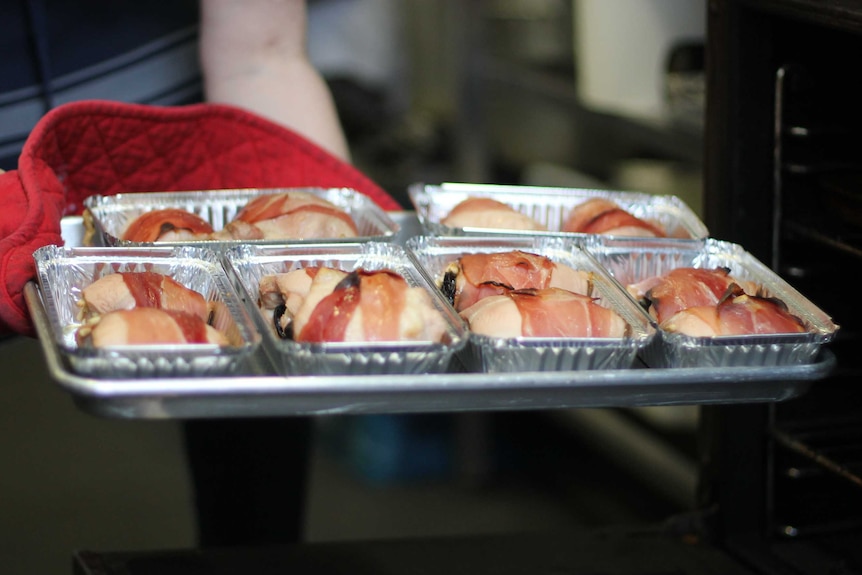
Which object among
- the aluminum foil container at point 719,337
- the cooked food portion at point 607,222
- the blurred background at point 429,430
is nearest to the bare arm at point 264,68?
the cooked food portion at point 607,222

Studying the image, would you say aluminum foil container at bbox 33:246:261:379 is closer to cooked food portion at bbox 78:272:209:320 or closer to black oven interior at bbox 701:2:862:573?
cooked food portion at bbox 78:272:209:320

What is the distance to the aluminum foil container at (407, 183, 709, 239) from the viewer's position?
1343mm

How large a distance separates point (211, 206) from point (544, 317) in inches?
20.4

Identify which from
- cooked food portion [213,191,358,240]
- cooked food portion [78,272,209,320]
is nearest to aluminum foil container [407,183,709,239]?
cooked food portion [213,191,358,240]

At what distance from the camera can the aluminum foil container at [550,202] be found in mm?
1343

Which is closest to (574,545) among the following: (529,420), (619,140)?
(619,140)

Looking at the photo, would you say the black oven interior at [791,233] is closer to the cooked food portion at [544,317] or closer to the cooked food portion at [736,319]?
the cooked food portion at [736,319]

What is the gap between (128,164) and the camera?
1272mm

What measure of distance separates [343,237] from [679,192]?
153 centimetres

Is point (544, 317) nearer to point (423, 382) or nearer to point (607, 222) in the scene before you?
point (423, 382)

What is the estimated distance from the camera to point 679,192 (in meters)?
2.52

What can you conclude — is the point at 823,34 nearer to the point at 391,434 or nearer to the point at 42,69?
the point at 42,69

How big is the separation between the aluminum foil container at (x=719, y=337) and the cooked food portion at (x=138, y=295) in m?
0.45

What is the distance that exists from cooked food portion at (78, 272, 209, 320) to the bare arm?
1.78ft
